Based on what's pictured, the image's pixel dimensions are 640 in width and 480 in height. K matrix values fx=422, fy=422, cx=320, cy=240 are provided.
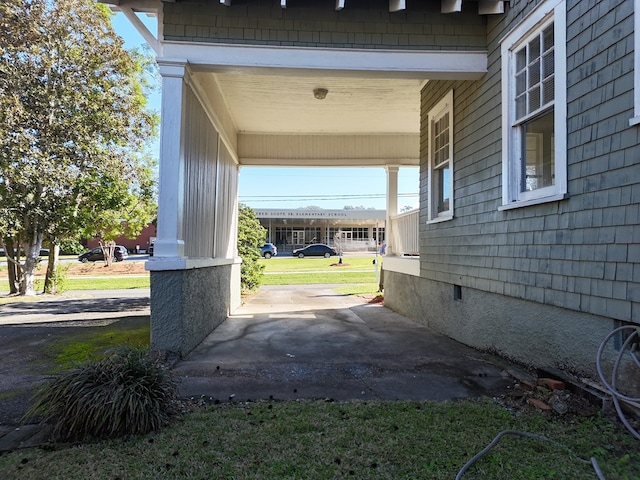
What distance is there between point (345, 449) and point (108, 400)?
165 cm

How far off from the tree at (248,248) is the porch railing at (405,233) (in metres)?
4.41

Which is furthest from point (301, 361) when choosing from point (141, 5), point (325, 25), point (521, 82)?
point (141, 5)

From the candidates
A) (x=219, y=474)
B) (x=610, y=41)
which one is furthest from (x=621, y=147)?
(x=219, y=474)

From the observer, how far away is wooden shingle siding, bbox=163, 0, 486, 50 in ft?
16.9

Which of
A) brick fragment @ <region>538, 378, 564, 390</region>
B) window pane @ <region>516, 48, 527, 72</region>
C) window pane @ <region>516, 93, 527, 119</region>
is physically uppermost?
window pane @ <region>516, 48, 527, 72</region>

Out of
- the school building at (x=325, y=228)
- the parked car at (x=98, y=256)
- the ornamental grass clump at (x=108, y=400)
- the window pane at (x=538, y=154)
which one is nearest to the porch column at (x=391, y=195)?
the window pane at (x=538, y=154)

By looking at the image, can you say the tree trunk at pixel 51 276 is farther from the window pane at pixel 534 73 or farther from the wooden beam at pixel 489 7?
the window pane at pixel 534 73

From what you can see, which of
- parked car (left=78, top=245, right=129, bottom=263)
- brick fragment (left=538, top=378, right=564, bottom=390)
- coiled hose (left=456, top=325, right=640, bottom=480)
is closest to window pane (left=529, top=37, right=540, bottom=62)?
coiled hose (left=456, top=325, right=640, bottom=480)

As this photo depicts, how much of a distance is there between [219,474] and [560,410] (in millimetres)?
2519

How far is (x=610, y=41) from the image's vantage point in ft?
11.1

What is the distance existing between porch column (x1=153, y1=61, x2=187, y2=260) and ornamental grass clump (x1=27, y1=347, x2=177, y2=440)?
178 centimetres

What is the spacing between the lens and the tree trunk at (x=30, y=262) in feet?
39.0

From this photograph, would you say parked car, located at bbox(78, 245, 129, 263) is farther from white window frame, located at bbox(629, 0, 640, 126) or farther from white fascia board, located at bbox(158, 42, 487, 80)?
white window frame, located at bbox(629, 0, 640, 126)

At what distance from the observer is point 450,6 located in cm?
516
